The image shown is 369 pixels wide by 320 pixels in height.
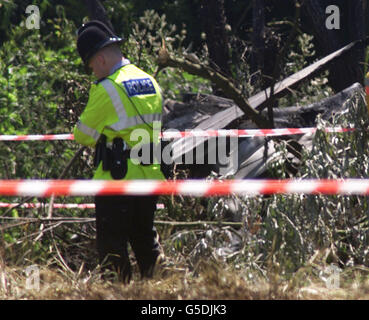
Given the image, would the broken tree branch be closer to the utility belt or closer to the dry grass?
the utility belt

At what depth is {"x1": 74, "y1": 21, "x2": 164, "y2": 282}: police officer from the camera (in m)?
4.92

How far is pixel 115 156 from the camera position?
16.2ft

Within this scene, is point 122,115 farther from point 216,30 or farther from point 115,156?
point 216,30

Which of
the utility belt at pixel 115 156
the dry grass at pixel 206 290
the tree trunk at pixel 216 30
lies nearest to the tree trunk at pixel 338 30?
the tree trunk at pixel 216 30

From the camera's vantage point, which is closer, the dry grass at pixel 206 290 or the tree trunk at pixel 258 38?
the dry grass at pixel 206 290

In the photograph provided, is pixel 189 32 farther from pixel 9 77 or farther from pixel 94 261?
pixel 94 261

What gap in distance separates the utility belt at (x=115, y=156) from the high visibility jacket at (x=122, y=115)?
0.03 meters

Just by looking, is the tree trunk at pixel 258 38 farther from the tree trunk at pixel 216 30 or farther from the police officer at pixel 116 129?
the police officer at pixel 116 129

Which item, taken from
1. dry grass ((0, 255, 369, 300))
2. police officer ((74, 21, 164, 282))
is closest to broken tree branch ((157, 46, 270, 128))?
police officer ((74, 21, 164, 282))

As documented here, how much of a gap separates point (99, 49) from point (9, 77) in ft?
16.3

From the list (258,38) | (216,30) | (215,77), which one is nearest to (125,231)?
(215,77)

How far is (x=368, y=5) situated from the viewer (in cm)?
1101

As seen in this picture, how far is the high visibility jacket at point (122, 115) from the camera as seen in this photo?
491 centimetres
